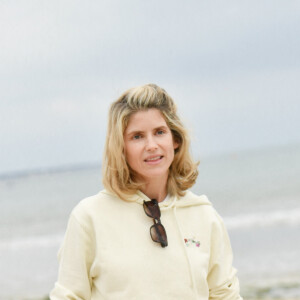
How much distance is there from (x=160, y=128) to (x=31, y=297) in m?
5.44

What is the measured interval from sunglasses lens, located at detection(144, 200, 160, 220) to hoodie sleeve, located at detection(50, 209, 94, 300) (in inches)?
10.5

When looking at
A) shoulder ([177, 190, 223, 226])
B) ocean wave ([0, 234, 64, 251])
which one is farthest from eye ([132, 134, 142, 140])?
ocean wave ([0, 234, 64, 251])

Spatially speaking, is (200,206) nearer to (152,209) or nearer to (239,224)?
(152,209)

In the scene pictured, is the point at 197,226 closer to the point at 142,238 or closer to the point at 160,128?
the point at 142,238

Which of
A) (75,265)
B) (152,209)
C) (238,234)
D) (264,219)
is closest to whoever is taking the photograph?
(75,265)

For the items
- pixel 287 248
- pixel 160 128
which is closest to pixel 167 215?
pixel 160 128

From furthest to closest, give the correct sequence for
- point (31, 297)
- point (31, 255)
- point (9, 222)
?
1. point (9, 222)
2. point (31, 255)
3. point (31, 297)

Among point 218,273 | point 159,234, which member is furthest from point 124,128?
point 218,273

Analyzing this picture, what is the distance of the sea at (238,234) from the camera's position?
7.23 meters

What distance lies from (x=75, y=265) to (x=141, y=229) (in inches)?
12.0

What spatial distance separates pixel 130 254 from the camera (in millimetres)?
2100

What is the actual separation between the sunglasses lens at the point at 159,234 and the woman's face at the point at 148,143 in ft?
0.70

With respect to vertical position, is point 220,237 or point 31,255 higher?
point 220,237

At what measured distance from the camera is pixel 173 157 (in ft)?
7.50
